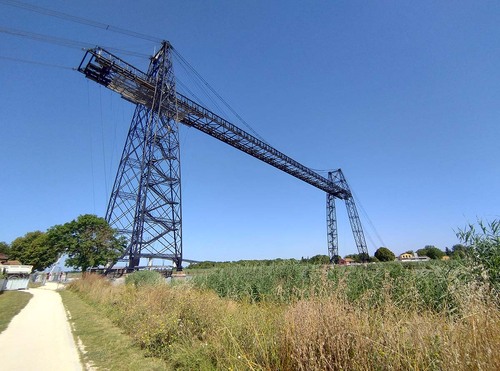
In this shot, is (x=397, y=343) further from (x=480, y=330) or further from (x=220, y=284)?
(x=220, y=284)

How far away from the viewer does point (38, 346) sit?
19.5ft

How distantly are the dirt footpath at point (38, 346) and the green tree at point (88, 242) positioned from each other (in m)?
18.0

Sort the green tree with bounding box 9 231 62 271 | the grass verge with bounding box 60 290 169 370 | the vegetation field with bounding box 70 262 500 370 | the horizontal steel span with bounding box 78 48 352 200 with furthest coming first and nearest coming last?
the green tree with bounding box 9 231 62 271, the horizontal steel span with bounding box 78 48 352 200, the grass verge with bounding box 60 290 169 370, the vegetation field with bounding box 70 262 500 370

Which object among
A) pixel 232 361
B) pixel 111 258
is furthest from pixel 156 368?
pixel 111 258

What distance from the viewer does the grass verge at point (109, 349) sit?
4.71 meters

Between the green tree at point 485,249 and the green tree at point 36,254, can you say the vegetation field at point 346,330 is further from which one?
the green tree at point 36,254

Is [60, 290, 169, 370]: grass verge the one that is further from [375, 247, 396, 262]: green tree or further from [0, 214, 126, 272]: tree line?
[375, 247, 396, 262]: green tree

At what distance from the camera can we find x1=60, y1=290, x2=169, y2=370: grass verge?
471cm

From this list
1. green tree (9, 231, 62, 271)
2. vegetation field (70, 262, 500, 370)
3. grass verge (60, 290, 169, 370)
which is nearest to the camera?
vegetation field (70, 262, 500, 370)

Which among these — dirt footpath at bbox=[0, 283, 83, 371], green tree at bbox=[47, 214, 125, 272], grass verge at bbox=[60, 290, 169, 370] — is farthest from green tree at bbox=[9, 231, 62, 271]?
grass verge at bbox=[60, 290, 169, 370]

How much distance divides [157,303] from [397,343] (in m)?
6.42

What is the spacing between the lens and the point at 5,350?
562 cm

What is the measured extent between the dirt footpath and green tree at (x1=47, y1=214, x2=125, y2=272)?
Result: 1796 cm

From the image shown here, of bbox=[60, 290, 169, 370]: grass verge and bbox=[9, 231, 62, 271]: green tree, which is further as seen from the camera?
bbox=[9, 231, 62, 271]: green tree
